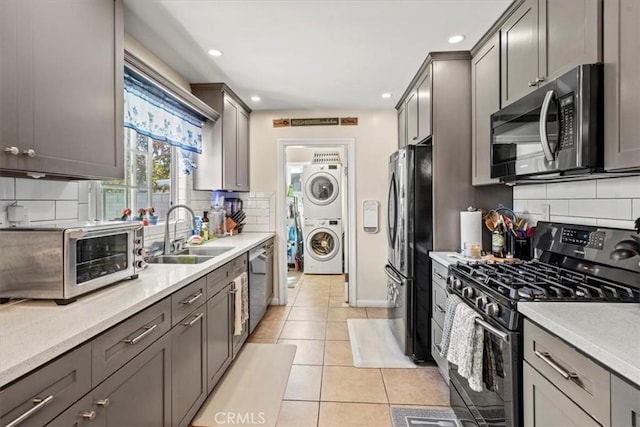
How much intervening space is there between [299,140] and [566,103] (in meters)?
2.91

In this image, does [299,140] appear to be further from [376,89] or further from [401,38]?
[401,38]

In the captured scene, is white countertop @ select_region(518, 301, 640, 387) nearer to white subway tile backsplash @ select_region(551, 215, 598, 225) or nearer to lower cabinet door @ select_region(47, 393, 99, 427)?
white subway tile backsplash @ select_region(551, 215, 598, 225)

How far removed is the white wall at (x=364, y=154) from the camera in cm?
388

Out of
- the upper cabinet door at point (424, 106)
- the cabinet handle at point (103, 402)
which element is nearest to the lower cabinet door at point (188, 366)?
the cabinet handle at point (103, 402)

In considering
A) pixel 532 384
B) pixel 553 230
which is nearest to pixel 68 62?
pixel 532 384

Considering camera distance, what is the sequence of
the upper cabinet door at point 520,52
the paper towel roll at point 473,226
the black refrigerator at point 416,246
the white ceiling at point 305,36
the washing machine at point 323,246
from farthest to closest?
the washing machine at point 323,246 → the black refrigerator at point 416,246 → the paper towel roll at point 473,226 → the white ceiling at point 305,36 → the upper cabinet door at point 520,52

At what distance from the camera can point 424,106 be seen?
2.69 metres

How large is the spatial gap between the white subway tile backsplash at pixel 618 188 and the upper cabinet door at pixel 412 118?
5.08 ft

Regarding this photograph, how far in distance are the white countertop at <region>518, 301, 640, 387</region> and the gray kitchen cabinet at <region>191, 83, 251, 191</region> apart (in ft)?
9.15

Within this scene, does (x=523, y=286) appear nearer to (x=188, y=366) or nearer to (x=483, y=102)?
(x=483, y=102)

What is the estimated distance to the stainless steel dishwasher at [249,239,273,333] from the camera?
2.97 meters

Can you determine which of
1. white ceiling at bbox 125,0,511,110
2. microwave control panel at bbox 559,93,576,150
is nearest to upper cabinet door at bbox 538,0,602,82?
microwave control panel at bbox 559,93,576,150

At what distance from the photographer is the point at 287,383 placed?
2279 mm

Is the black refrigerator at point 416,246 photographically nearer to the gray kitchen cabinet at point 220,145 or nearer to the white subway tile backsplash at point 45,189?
the gray kitchen cabinet at point 220,145
